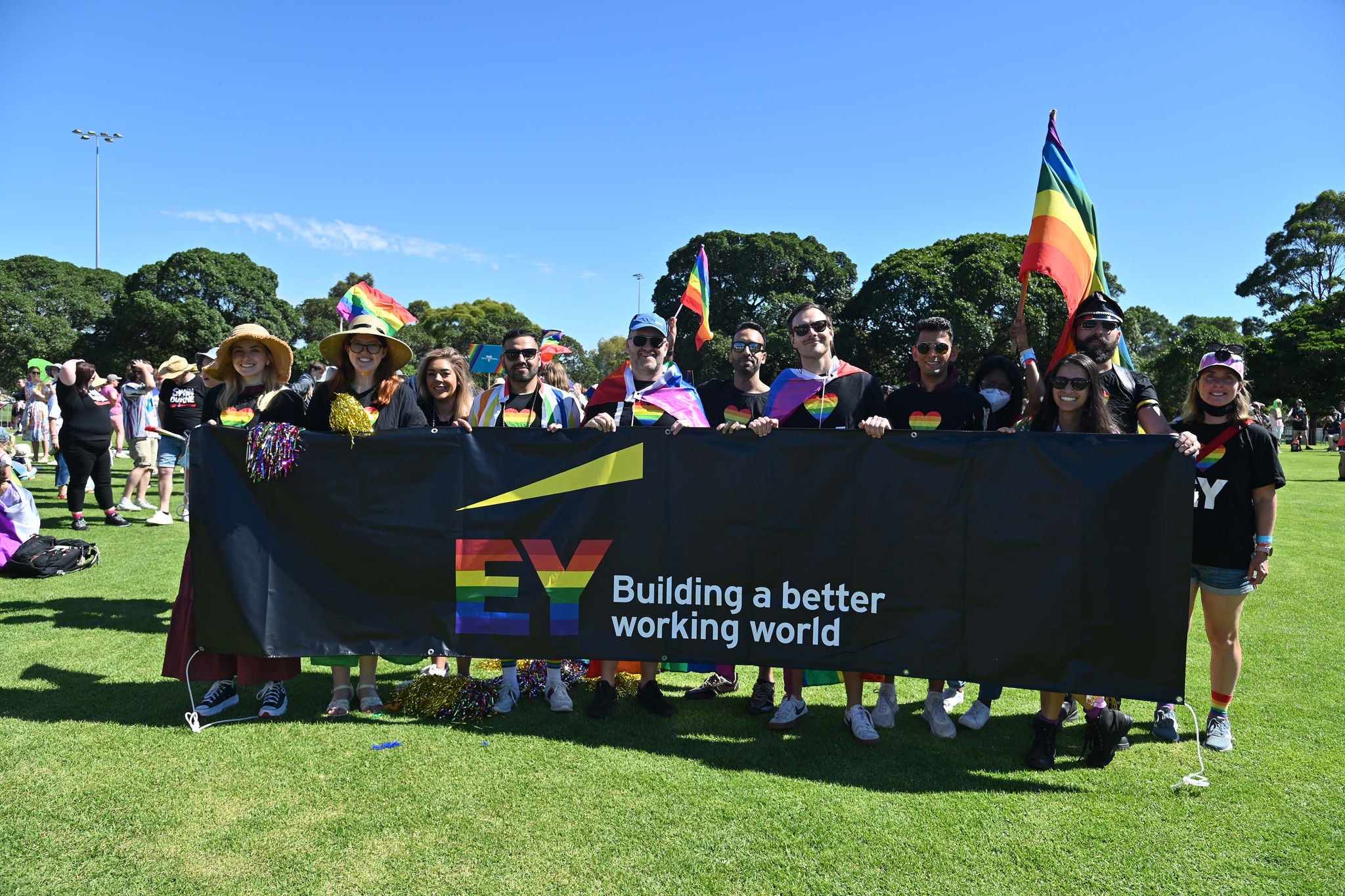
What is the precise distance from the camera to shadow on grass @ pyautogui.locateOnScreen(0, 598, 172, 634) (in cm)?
581

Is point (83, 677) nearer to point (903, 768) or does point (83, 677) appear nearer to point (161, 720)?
point (161, 720)

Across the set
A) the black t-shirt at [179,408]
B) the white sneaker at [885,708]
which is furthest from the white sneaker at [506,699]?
the black t-shirt at [179,408]

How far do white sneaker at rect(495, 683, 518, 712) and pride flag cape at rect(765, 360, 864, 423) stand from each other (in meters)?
2.17

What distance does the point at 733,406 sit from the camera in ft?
15.5

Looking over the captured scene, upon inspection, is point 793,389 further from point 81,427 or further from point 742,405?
point 81,427

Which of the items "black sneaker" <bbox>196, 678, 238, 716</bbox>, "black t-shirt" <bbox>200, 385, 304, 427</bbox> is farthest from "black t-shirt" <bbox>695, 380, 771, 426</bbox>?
"black sneaker" <bbox>196, 678, 238, 716</bbox>

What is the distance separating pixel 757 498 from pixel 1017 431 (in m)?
1.30

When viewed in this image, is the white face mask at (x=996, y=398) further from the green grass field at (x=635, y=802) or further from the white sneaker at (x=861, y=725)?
the white sneaker at (x=861, y=725)

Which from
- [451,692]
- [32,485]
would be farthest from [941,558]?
[32,485]

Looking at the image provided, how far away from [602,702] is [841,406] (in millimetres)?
2128

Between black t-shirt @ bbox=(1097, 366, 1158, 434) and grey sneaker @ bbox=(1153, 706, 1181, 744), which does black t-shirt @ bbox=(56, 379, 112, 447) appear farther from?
grey sneaker @ bbox=(1153, 706, 1181, 744)

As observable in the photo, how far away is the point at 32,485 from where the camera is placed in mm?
13977

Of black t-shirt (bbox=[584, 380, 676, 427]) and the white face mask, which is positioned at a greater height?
the white face mask

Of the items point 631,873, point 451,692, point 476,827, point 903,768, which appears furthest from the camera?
point 451,692
